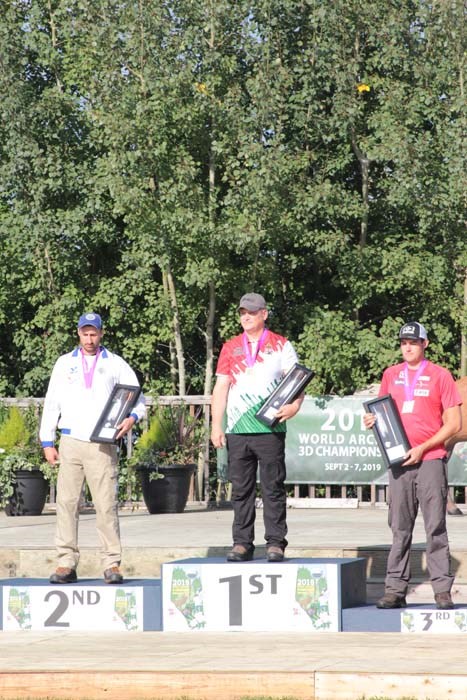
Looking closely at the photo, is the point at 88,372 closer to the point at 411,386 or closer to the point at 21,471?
the point at 411,386

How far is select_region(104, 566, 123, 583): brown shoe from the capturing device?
7922mm

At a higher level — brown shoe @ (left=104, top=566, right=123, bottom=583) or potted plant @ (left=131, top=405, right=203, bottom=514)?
potted plant @ (left=131, top=405, right=203, bottom=514)

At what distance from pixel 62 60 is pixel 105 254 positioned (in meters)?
2.98

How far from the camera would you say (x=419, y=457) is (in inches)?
290

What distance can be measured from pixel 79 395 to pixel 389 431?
2.09m

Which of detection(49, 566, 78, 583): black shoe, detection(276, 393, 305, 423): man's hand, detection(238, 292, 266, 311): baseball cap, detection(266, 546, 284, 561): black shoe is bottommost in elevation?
detection(49, 566, 78, 583): black shoe

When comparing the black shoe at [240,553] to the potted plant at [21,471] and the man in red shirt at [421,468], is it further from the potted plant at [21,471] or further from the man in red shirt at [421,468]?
the potted plant at [21,471]

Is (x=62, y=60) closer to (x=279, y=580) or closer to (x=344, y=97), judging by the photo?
(x=344, y=97)

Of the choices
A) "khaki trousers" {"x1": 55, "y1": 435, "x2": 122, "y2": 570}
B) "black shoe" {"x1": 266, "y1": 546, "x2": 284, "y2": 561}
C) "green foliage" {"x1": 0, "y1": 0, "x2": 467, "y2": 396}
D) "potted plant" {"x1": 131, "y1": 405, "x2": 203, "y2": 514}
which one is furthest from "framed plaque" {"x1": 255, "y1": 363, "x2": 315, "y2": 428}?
"green foliage" {"x1": 0, "y1": 0, "x2": 467, "y2": 396}

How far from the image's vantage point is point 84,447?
8.11m

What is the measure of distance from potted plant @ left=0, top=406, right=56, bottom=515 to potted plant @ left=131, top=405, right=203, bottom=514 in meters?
1.02

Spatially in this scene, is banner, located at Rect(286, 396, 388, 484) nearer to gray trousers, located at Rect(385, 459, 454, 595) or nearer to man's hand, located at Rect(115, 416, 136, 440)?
man's hand, located at Rect(115, 416, 136, 440)

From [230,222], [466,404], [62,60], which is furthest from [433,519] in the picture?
[62,60]

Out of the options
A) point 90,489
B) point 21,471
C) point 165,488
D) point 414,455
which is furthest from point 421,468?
point 21,471
